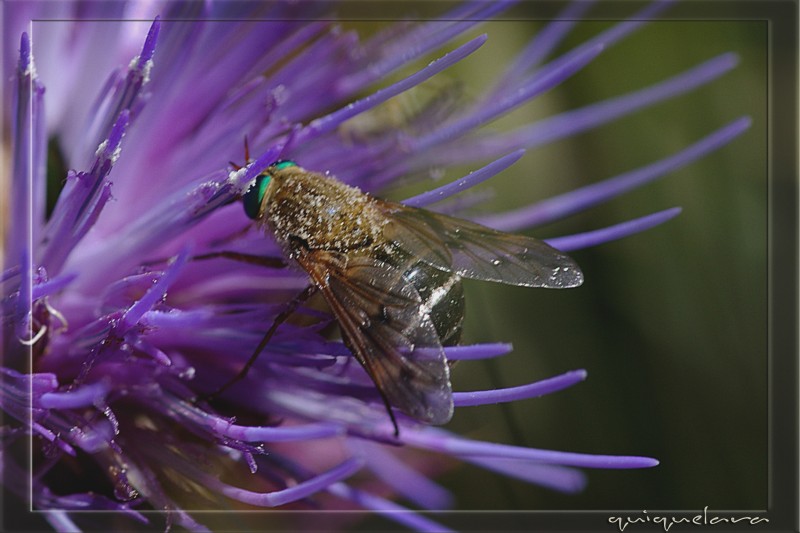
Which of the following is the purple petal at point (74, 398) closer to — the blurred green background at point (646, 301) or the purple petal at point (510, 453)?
the purple petal at point (510, 453)

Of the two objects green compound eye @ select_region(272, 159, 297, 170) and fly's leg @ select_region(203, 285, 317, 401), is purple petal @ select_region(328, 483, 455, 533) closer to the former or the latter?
fly's leg @ select_region(203, 285, 317, 401)

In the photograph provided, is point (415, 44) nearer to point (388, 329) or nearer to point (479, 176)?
point (479, 176)

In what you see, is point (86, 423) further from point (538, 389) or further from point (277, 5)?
point (277, 5)

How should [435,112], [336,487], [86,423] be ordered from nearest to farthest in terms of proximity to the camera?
[86,423] → [336,487] → [435,112]

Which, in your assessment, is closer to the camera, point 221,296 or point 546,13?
point 221,296

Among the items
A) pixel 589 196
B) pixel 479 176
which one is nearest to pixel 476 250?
pixel 479 176

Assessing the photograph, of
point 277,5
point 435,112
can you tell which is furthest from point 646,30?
point 277,5
